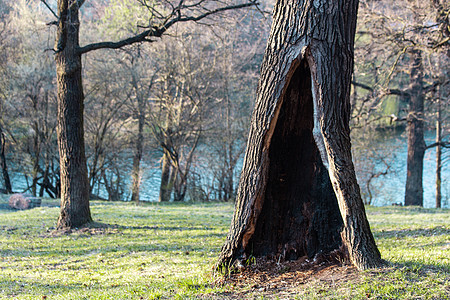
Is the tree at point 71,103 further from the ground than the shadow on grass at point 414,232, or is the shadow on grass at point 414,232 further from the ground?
the tree at point 71,103

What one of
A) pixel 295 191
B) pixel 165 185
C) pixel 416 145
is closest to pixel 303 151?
pixel 295 191

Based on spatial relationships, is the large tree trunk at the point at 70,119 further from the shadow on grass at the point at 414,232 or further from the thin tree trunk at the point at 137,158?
the thin tree trunk at the point at 137,158

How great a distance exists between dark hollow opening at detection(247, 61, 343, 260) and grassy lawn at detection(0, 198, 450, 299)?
28.5 inches

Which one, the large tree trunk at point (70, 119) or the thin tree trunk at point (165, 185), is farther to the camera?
the thin tree trunk at point (165, 185)

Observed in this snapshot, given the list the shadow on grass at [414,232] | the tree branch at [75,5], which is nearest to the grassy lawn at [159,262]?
the shadow on grass at [414,232]

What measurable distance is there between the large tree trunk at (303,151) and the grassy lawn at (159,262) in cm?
51

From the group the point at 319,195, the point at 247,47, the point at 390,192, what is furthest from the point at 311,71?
the point at 390,192

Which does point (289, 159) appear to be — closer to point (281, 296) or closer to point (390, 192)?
point (281, 296)

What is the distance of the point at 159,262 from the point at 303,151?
11.0ft

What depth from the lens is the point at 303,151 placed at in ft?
17.6

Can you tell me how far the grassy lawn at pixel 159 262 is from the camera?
4.32 meters

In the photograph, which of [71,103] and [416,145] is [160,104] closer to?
[71,103]

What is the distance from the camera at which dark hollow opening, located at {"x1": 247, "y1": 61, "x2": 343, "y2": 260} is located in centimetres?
517

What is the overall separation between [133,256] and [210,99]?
15.0 metres
